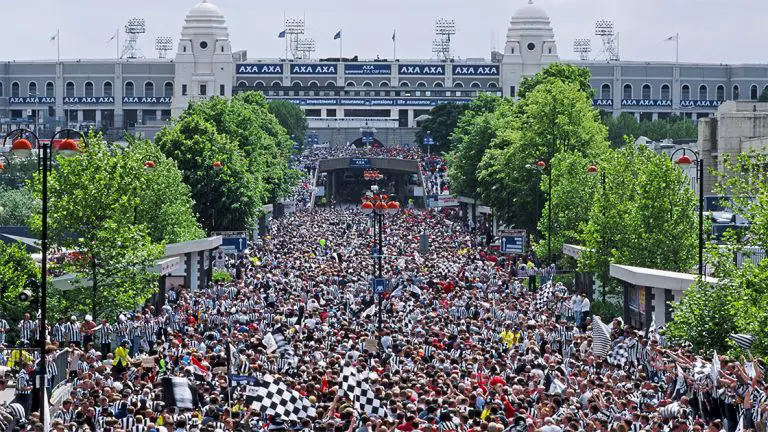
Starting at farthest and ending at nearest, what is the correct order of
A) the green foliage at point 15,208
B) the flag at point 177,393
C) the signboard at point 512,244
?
1. the green foliage at point 15,208
2. the signboard at point 512,244
3. the flag at point 177,393

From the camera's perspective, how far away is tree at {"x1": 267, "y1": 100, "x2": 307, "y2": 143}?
6914 inches

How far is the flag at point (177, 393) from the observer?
28578mm

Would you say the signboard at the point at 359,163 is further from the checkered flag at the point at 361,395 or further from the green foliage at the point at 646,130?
the checkered flag at the point at 361,395

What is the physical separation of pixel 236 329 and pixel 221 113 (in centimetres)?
4890

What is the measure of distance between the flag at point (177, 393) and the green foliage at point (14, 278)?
46.3 ft

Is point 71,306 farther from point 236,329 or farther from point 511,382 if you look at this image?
point 511,382

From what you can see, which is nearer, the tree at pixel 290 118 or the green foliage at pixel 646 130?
the green foliage at pixel 646 130

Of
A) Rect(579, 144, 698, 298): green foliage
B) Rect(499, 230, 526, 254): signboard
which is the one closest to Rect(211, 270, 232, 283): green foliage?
Rect(499, 230, 526, 254): signboard

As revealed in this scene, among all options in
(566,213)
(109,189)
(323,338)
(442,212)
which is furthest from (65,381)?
(442,212)

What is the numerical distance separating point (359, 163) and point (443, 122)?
11.6 meters

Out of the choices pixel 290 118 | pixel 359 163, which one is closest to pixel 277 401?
pixel 359 163

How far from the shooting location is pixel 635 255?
166ft

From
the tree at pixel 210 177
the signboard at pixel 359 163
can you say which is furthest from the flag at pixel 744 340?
the signboard at pixel 359 163

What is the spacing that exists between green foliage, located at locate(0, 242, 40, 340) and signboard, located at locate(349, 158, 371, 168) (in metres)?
119
